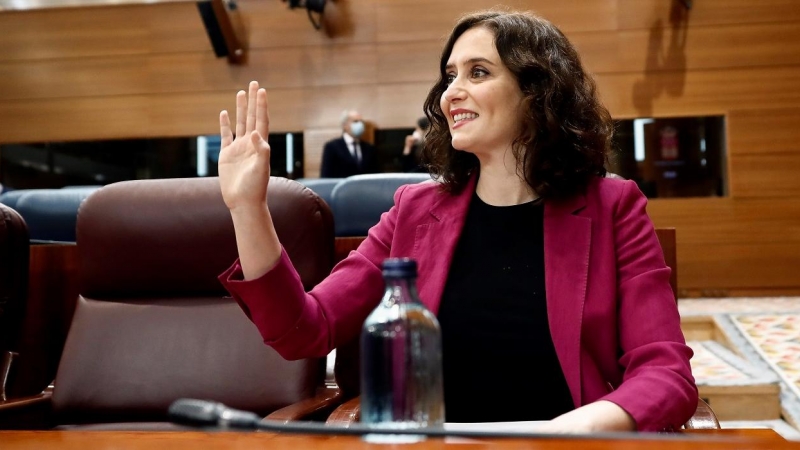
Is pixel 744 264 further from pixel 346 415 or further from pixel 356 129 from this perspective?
pixel 346 415

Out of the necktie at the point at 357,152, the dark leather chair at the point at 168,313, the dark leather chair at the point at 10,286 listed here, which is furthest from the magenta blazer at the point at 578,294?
the necktie at the point at 357,152

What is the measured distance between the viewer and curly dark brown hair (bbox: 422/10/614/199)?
4.32 ft

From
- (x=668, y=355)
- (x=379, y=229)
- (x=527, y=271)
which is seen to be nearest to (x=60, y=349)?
(x=379, y=229)

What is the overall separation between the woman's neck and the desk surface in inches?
24.1

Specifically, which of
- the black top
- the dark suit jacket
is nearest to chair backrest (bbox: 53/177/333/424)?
the black top

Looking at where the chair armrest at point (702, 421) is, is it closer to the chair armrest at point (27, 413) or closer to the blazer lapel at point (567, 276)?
the blazer lapel at point (567, 276)

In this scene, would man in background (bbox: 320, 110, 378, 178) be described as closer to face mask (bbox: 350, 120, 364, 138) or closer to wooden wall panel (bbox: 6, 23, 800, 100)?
face mask (bbox: 350, 120, 364, 138)

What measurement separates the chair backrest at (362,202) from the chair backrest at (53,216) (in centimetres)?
85

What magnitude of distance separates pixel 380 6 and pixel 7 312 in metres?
4.79

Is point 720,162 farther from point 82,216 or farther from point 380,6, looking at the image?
point 82,216

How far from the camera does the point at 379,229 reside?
55.0 inches

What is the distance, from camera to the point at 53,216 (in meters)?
2.24

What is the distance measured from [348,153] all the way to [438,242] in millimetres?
4313

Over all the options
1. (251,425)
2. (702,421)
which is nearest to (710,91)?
(702,421)
